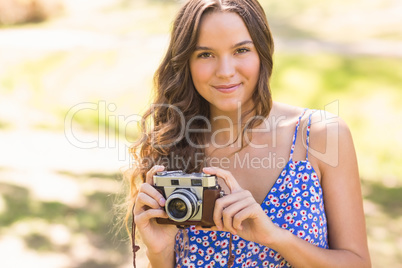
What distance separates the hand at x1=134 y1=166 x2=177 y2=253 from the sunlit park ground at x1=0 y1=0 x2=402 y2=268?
1.69 metres

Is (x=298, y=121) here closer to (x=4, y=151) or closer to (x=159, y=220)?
(x=159, y=220)

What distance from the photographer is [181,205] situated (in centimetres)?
235

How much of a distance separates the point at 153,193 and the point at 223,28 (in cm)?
81

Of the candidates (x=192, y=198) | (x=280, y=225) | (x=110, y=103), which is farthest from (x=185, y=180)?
(x=110, y=103)

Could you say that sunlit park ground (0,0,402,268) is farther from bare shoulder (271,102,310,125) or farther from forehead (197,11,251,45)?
forehead (197,11,251,45)

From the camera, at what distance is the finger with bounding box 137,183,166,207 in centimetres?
242

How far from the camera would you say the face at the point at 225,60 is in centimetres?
259

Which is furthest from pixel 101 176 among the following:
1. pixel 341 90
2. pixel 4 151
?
pixel 341 90

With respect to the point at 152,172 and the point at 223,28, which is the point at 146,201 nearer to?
the point at 152,172

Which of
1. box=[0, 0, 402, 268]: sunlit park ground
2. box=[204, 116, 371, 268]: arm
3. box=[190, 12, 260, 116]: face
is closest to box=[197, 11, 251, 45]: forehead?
box=[190, 12, 260, 116]: face

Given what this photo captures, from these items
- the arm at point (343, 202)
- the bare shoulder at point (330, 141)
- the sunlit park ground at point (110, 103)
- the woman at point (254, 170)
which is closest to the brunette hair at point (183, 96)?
the woman at point (254, 170)

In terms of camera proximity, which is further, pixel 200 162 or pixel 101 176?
pixel 101 176

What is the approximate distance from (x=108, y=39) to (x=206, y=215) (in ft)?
33.2

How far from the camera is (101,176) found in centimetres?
721
